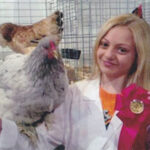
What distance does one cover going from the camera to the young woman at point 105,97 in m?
0.91

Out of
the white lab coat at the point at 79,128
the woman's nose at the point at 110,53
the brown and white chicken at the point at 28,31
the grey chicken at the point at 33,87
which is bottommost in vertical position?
the white lab coat at the point at 79,128

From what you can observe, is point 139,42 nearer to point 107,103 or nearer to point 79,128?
point 107,103

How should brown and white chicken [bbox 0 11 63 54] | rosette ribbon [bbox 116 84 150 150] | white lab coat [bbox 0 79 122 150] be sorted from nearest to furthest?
1. rosette ribbon [bbox 116 84 150 150]
2. white lab coat [bbox 0 79 122 150]
3. brown and white chicken [bbox 0 11 63 54]

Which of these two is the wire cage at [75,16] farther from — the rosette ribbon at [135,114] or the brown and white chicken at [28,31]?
the rosette ribbon at [135,114]

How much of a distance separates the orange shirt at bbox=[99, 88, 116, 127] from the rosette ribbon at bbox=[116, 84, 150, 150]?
165 mm

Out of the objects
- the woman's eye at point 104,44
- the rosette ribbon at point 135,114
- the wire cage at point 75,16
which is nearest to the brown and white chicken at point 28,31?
the wire cage at point 75,16

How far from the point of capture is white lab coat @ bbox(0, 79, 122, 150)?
91cm

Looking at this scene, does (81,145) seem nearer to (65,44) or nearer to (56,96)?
(56,96)

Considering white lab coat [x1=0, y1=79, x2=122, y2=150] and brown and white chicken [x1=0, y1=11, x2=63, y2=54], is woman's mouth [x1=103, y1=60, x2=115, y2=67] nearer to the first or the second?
white lab coat [x1=0, y1=79, x2=122, y2=150]

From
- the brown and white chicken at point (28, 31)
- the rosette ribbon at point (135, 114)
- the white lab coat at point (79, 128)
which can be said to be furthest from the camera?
the brown and white chicken at point (28, 31)

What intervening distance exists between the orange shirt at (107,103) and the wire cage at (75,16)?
443 millimetres

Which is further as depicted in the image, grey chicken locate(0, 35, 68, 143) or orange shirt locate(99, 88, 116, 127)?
orange shirt locate(99, 88, 116, 127)

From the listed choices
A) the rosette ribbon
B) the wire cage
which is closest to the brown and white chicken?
the wire cage

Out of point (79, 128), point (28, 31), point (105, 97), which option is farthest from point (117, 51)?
point (28, 31)
